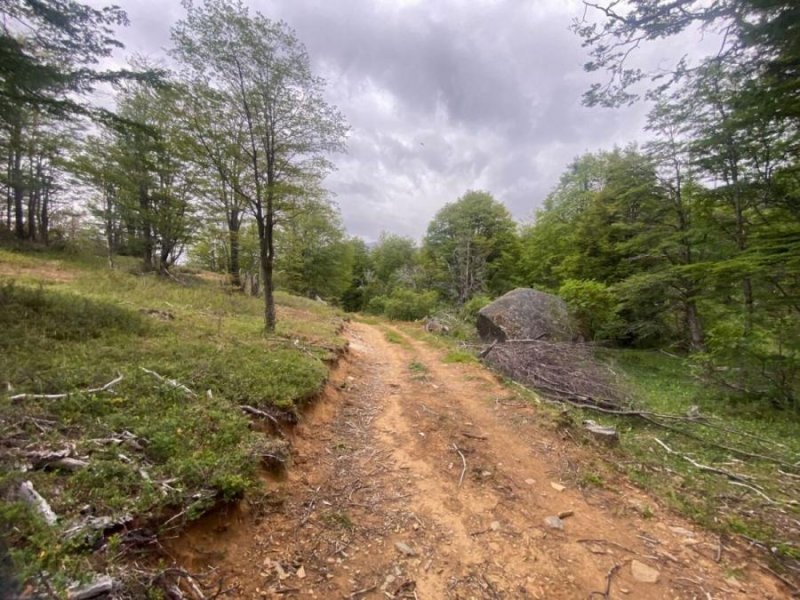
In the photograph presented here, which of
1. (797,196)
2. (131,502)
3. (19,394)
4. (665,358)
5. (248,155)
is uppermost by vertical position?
(248,155)

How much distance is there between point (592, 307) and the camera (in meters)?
13.9

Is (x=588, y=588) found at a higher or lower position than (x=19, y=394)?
lower

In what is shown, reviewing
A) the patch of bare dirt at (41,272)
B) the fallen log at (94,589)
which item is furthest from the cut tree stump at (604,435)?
the patch of bare dirt at (41,272)

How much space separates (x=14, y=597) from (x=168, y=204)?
823 inches

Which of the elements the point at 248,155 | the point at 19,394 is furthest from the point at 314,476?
the point at 248,155

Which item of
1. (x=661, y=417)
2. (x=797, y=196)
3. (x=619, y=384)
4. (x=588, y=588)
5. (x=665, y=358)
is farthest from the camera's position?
(x=665, y=358)

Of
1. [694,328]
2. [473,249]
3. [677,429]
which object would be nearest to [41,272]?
[677,429]

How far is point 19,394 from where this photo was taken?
3344 millimetres

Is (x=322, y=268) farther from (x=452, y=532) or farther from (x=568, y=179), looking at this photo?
(x=452, y=532)

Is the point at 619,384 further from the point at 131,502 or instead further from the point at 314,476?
the point at 131,502

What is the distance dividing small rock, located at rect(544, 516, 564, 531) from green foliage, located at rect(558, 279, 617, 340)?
1203cm

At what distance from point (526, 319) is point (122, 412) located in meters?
11.8

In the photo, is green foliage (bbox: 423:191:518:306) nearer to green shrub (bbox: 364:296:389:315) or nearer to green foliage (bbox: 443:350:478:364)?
green shrub (bbox: 364:296:389:315)

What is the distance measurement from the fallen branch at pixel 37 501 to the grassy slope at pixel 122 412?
0.06 meters
